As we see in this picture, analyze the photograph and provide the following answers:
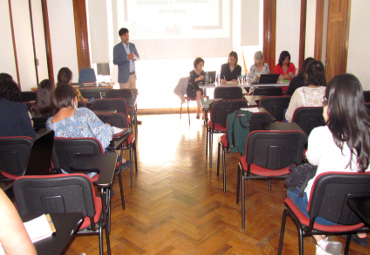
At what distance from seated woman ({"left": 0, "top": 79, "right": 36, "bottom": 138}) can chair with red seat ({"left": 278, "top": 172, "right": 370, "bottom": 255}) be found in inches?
99.4

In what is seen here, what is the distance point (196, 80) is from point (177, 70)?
4.84ft

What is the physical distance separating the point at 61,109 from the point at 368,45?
15.3ft

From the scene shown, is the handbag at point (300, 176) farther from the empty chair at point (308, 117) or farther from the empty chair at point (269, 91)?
the empty chair at point (269, 91)

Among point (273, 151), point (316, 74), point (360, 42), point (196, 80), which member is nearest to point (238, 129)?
point (273, 151)

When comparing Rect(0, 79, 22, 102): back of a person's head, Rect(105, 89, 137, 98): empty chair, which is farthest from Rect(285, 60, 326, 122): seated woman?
Rect(0, 79, 22, 102): back of a person's head

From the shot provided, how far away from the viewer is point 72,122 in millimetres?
2549

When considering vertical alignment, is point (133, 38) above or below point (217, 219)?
above

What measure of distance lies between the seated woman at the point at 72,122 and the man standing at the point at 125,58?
3.80 meters

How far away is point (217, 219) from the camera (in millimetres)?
2729

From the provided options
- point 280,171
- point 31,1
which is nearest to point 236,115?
point 280,171

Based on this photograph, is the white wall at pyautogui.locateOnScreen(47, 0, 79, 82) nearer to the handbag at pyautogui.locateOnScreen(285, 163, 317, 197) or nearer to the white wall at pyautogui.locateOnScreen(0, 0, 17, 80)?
the white wall at pyautogui.locateOnScreen(0, 0, 17, 80)

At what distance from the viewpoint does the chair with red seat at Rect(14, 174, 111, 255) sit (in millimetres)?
1567

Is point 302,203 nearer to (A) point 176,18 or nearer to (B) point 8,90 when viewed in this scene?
(B) point 8,90

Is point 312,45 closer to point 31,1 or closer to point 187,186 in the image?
point 187,186
